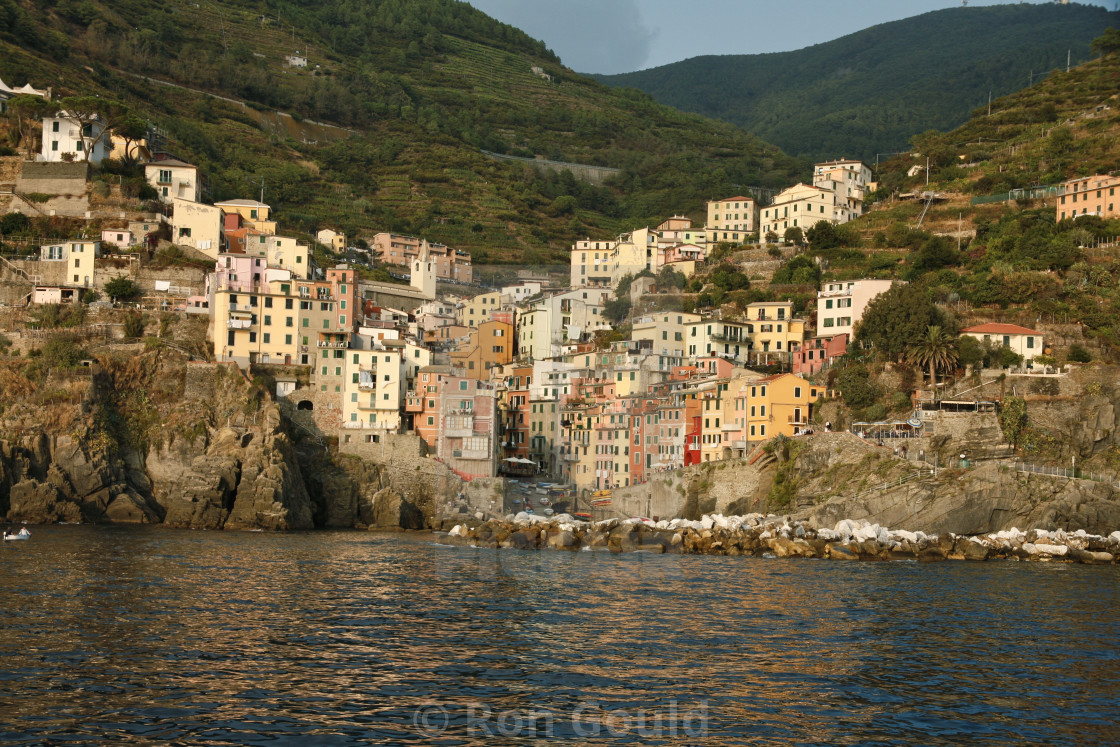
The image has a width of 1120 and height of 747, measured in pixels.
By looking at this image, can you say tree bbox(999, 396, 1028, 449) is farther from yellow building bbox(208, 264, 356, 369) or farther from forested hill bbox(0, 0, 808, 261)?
forested hill bbox(0, 0, 808, 261)

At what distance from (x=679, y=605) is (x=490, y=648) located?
29.0 ft

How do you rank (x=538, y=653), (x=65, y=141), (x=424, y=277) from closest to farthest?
(x=538, y=653) < (x=65, y=141) < (x=424, y=277)

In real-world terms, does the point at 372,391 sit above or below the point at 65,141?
below

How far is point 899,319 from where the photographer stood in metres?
65.2

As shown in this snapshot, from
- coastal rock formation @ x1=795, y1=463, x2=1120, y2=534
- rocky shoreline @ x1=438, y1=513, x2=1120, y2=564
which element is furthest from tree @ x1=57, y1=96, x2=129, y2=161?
coastal rock formation @ x1=795, y1=463, x2=1120, y2=534

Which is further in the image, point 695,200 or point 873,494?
point 695,200

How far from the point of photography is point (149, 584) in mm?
35938

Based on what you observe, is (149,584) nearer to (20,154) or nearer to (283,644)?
(283,644)

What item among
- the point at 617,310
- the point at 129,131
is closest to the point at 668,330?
the point at 617,310

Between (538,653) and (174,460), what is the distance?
39452 mm

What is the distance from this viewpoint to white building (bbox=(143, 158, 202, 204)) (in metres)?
86.4

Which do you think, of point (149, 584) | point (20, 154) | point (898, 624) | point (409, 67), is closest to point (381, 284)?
point (20, 154)

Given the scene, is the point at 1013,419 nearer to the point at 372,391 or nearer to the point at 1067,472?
the point at 1067,472

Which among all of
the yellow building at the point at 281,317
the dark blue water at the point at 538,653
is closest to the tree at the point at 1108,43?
the yellow building at the point at 281,317
